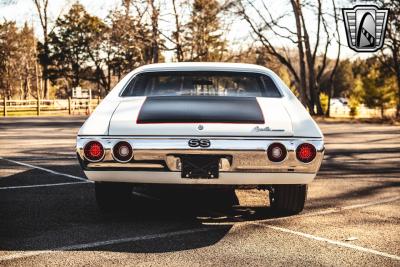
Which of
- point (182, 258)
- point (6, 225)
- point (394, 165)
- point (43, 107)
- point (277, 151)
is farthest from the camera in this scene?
point (43, 107)

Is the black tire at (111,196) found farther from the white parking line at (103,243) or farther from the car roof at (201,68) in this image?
the car roof at (201,68)

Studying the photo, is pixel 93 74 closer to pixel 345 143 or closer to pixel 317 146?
pixel 345 143

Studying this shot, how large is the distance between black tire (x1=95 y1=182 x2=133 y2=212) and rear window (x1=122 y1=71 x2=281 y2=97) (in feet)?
3.14

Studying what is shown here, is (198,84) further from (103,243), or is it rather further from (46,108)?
(46,108)

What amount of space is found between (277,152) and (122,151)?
46.5 inches

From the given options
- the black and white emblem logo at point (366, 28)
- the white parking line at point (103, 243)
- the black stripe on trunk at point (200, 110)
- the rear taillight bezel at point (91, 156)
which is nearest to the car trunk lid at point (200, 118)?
the black stripe on trunk at point (200, 110)

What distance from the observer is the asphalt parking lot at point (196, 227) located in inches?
135

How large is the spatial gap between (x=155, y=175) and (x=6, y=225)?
1.34 m

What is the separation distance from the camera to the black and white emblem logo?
94.1ft

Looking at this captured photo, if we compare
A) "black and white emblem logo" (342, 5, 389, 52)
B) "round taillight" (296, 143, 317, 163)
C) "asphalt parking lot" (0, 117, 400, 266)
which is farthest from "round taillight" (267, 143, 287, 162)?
"black and white emblem logo" (342, 5, 389, 52)

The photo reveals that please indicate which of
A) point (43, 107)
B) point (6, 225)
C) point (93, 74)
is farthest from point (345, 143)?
point (93, 74)

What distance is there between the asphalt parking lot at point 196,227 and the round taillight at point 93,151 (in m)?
0.57

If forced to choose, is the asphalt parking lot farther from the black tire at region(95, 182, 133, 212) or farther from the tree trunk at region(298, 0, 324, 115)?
the tree trunk at region(298, 0, 324, 115)

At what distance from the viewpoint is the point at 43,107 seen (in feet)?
130
